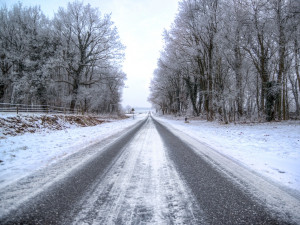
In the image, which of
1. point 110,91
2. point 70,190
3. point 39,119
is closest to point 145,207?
point 70,190

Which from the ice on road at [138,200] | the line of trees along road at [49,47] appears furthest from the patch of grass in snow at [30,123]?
the ice on road at [138,200]

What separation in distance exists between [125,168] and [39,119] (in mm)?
10940

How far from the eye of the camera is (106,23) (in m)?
18.3

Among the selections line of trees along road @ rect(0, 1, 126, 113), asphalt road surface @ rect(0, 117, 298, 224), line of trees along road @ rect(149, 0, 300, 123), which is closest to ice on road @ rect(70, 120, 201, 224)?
asphalt road surface @ rect(0, 117, 298, 224)

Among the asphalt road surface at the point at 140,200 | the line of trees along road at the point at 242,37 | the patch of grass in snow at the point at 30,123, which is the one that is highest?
the line of trees along road at the point at 242,37

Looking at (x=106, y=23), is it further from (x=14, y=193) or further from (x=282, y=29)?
(x=14, y=193)

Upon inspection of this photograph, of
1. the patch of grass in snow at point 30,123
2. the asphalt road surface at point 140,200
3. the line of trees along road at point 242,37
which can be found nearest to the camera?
the asphalt road surface at point 140,200

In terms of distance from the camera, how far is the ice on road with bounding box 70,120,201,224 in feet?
5.60

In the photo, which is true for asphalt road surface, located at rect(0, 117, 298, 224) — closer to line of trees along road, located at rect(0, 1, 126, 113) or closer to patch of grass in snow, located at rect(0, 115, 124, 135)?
patch of grass in snow, located at rect(0, 115, 124, 135)

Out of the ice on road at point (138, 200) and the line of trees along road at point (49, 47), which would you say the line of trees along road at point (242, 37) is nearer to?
the line of trees along road at point (49, 47)

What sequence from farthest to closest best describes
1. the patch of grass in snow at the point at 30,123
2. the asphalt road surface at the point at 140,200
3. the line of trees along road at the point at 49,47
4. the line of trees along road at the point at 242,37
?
1. the line of trees along road at the point at 49,47
2. the line of trees along road at the point at 242,37
3. the patch of grass in snow at the point at 30,123
4. the asphalt road surface at the point at 140,200

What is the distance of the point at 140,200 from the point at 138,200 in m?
0.03

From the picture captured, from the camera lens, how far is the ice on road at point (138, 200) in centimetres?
171

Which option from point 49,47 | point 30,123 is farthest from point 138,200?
point 49,47
